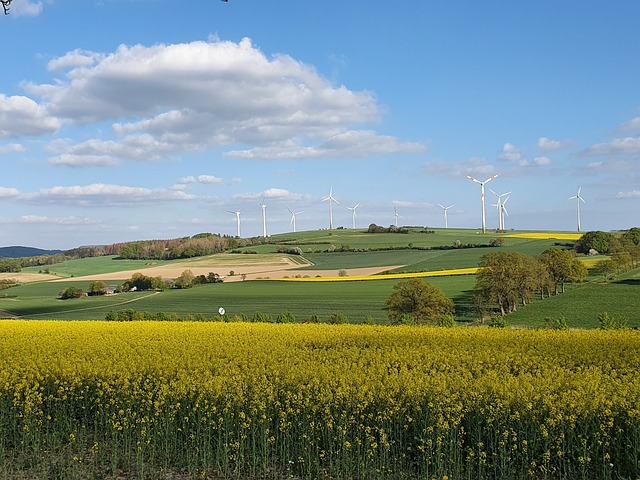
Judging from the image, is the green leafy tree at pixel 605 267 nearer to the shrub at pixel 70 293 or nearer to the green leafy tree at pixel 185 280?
the green leafy tree at pixel 185 280

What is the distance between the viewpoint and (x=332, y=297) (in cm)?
8269

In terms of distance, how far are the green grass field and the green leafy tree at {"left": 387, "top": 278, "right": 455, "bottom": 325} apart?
12.5 ft

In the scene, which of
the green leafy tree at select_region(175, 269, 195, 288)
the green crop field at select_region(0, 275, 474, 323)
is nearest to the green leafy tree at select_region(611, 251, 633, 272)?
the green crop field at select_region(0, 275, 474, 323)

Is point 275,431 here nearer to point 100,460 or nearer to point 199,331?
point 100,460

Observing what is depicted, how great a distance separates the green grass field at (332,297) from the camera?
6850 centimetres

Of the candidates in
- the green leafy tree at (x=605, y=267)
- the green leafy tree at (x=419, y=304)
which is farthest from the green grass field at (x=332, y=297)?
the green leafy tree at (x=605, y=267)

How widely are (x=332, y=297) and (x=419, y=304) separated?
25.8m

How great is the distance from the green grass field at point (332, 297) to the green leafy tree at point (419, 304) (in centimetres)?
381

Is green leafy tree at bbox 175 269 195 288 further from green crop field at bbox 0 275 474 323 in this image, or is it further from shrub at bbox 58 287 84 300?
shrub at bbox 58 287 84 300

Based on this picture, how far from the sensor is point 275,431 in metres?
14.7

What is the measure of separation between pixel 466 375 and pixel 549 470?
4689 millimetres

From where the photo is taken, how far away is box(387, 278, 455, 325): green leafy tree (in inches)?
2286

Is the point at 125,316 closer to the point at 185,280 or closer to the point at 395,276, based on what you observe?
the point at 185,280

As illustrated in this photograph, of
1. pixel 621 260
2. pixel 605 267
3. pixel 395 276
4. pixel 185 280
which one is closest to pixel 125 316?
pixel 185 280
